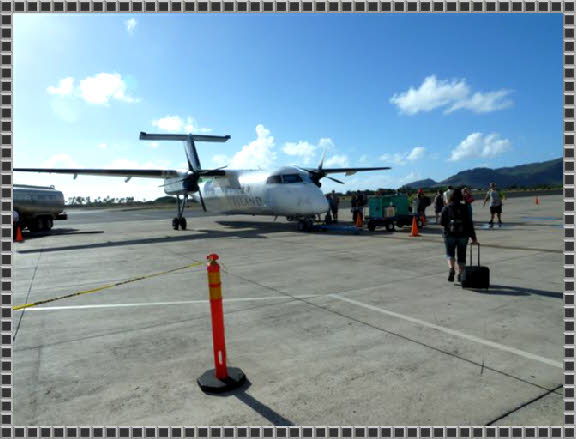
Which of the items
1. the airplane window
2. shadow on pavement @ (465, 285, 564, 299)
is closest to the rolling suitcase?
shadow on pavement @ (465, 285, 564, 299)

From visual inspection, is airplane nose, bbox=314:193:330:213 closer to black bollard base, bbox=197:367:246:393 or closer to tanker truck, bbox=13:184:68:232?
black bollard base, bbox=197:367:246:393

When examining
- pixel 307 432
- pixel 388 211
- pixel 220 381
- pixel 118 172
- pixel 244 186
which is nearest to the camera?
pixel 307 432

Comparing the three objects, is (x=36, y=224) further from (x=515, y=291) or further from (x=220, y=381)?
(x=515, y=291)

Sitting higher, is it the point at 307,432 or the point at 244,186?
the point at 244,186

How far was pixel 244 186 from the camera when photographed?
66.6 feet

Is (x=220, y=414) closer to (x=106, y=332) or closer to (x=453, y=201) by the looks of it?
(x=106, y=332)

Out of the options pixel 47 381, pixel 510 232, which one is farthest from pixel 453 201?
pixel 510 232

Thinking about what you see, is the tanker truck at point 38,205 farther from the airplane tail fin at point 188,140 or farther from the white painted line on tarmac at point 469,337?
the white painted line on tarmac at point 469,337

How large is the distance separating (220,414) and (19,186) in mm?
26858

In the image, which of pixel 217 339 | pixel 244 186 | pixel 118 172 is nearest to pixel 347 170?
pixel 244 186

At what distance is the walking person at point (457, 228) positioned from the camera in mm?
7008

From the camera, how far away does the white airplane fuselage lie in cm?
1720

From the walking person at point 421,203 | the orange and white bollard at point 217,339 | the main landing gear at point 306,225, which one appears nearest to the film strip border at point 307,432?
the orange and white bollard at point 217,339

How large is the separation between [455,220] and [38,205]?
83.4ft
